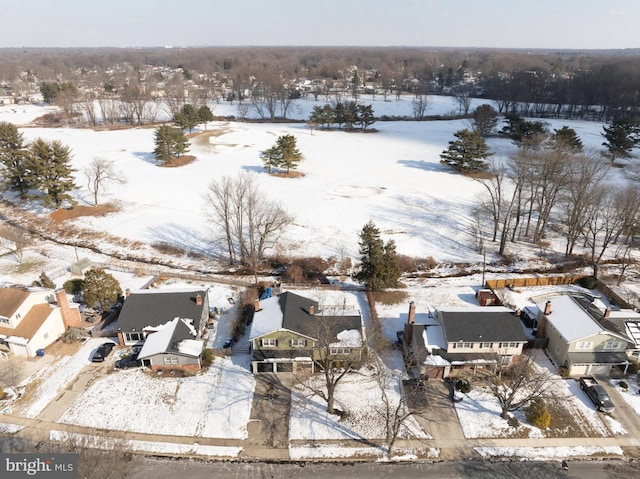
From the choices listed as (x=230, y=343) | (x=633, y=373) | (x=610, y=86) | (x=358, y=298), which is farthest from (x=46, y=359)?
(x=610, y=86)

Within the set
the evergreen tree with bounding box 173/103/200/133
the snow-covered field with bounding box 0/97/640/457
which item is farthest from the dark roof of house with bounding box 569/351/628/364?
the evergreen tree with bounding box 173/103/200/133

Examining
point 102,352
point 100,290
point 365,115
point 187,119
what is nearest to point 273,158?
point 187,119

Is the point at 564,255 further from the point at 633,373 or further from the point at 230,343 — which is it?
the point at 230,343

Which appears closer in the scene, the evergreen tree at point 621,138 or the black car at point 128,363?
the black car at point 128,363

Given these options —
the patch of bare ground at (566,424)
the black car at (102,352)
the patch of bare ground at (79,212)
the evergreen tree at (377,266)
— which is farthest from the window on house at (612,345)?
the patch of bare ground at (79,212)

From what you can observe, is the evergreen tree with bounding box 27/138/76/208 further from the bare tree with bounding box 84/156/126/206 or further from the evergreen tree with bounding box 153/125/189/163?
the evergreen tree with bounding box 153/125/189/163

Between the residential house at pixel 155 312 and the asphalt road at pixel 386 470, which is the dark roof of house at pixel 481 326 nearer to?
the asphalt road at pixel 386 470
